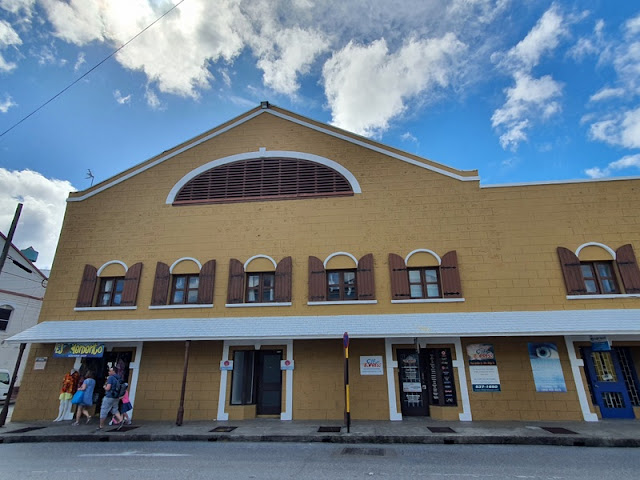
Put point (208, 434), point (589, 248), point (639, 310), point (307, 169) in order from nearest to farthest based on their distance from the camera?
A: point (208, 434) → point (639, 310) → point (589, 248) → point (307, 169)

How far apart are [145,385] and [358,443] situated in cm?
785

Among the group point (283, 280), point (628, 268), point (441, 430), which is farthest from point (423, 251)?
point (628, 268)

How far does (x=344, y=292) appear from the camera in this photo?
41.5 feet

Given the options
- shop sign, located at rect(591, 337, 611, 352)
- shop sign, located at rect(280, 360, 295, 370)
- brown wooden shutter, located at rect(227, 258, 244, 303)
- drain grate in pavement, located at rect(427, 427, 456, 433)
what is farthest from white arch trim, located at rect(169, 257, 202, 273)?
shop sign, located at rect(591, 337, 611, 352)

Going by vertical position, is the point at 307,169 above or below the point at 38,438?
above

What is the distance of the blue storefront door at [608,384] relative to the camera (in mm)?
10844

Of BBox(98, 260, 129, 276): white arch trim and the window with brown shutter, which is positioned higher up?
BBox(98, 260, 129, 276): white arch trim

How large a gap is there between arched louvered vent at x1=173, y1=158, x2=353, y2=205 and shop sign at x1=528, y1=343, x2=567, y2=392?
8.35 meters

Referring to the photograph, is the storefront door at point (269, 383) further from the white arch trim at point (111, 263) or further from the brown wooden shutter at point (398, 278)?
the white arch trim at point (111, 263)

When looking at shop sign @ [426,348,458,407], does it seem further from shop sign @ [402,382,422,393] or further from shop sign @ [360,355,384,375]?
shop sign @ [360,355,384,375]

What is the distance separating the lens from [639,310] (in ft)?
36.7

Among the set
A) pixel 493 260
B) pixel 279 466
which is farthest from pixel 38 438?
pixel 493 260

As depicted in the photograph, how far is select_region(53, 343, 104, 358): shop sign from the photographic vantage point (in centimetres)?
1199

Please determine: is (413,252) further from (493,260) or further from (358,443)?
(358,443)
